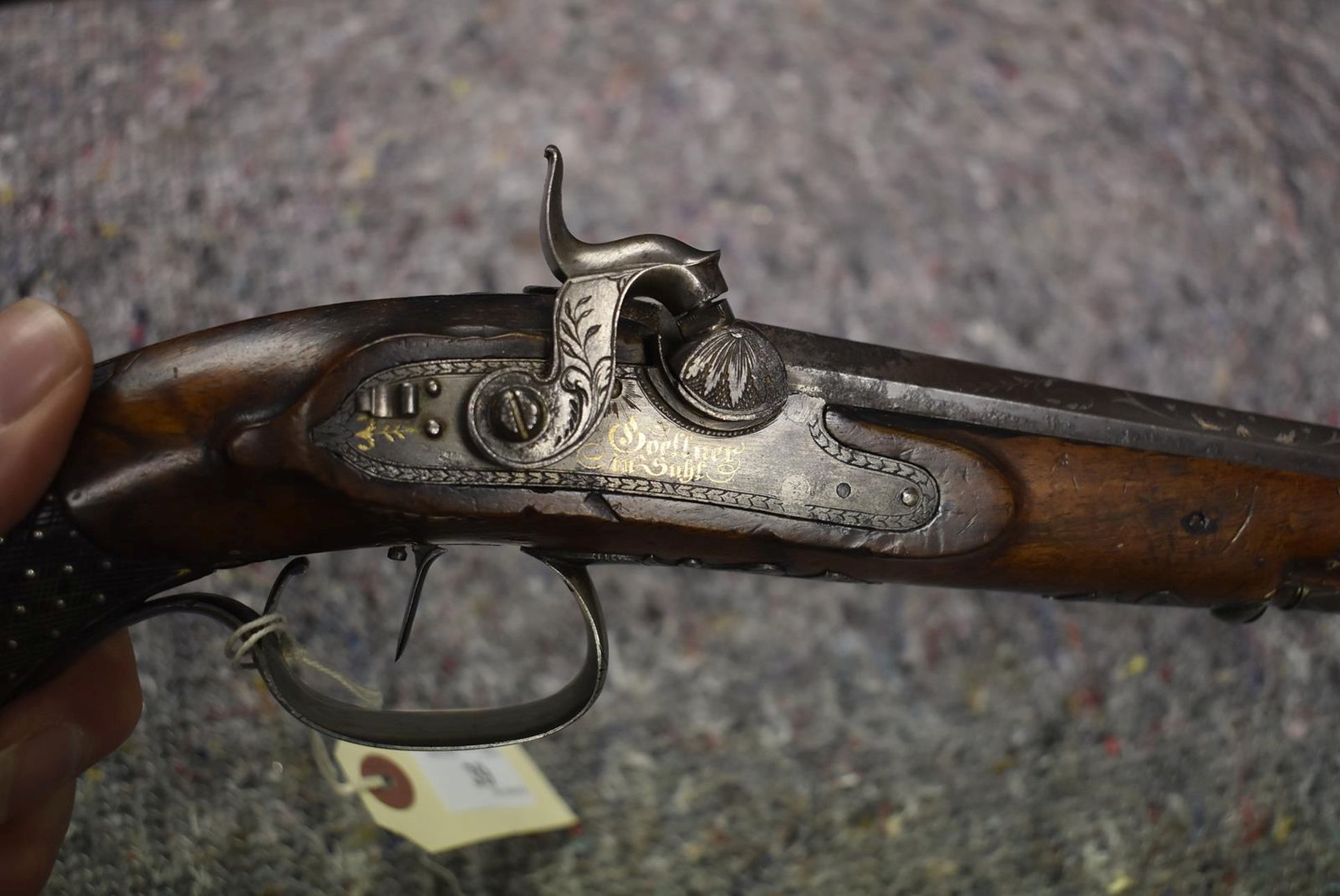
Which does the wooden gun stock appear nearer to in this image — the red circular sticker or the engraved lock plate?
the engraved lock plate

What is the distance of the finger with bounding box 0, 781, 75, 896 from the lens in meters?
2.07

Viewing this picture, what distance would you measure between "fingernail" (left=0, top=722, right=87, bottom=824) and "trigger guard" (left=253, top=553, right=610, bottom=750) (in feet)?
1.57

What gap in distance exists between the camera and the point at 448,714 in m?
2.04

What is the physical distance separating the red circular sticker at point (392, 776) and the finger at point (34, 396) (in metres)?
1.03

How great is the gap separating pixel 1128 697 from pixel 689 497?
1.74m

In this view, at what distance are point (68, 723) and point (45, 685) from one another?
9.4 inches

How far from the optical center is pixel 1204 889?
2656mm

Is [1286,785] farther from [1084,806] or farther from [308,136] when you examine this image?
[308,136]

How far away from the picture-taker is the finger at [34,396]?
1564mm

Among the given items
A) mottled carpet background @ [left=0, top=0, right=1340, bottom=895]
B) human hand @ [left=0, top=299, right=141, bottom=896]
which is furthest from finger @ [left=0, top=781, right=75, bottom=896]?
mottled carpet background @ [left=0, top=0, right=1340, bottom=895]

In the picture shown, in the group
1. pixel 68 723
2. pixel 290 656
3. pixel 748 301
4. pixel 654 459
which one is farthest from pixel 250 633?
pixel 748 301
